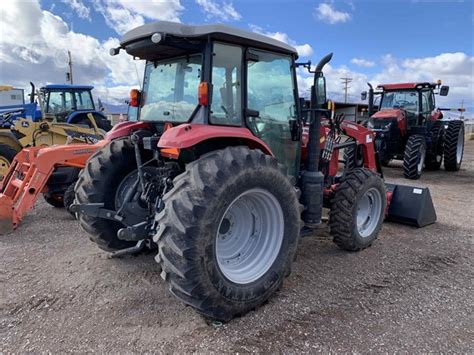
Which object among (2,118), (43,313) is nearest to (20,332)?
(43,313)

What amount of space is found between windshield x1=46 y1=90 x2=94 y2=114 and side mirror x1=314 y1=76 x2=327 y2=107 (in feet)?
31.5

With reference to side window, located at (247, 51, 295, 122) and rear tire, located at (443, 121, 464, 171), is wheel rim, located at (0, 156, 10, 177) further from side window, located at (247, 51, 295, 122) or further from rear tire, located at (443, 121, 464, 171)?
rear tire, located at (443, 121, 464, 171)

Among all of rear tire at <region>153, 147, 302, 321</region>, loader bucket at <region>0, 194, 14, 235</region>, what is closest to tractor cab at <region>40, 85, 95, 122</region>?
loader bucket at <region>0, 194, 14, 235</region>

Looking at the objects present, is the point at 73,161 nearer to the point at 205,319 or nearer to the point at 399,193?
the point at 205,319

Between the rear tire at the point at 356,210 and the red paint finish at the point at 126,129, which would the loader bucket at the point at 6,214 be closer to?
the red paint finish at the point at 126,129

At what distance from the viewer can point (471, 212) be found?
6508 millimetres

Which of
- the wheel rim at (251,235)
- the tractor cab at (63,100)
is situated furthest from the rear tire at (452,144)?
the tractor cab at (63,100)

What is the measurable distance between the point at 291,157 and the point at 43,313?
263 cm

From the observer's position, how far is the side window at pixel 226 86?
315 cm

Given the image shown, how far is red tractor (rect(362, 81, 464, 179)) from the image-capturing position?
9.72 m

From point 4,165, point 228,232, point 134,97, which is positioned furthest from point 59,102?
point 228,232

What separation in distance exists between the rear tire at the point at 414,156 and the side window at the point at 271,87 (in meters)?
6.79

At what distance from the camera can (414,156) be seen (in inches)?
373

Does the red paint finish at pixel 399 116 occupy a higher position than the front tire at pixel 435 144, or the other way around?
the red paint finish at pixel 399 116
